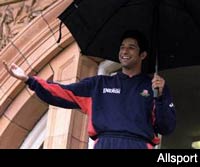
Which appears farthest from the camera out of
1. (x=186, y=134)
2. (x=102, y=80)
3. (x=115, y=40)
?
(x=186, y=134)

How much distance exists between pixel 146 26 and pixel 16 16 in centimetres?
329

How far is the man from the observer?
4.34 m

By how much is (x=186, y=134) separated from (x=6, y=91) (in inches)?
78.9

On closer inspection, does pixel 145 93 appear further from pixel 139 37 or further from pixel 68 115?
pixel 68 115

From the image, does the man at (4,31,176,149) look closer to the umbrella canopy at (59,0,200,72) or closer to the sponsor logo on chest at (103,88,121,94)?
the sponsor logo on chest at (103,88,121,94)

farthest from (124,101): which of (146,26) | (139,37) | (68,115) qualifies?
(68,115)

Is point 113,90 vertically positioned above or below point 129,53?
below

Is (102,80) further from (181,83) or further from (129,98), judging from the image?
(181,83)

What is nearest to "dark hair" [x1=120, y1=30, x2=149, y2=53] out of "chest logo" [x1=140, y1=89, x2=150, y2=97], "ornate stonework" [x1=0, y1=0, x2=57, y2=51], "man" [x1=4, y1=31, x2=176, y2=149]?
"man" [x1=4, y1=31, x2=176, y2=149]

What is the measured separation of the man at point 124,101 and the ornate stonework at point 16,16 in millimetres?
3071

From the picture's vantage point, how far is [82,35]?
199 inches

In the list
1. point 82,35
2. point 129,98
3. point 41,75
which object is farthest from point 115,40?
point 41,75

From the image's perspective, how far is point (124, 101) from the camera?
446cm

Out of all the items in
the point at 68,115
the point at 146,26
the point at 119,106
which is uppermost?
the point at 68,115
